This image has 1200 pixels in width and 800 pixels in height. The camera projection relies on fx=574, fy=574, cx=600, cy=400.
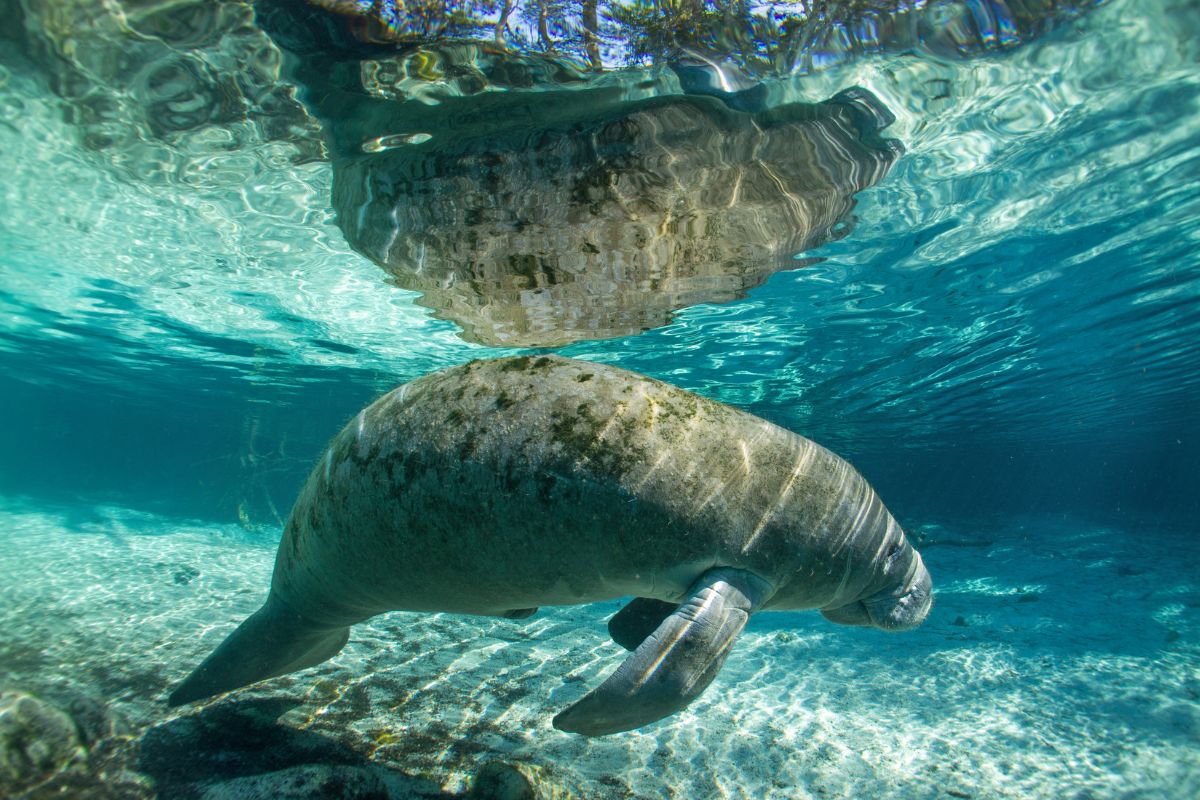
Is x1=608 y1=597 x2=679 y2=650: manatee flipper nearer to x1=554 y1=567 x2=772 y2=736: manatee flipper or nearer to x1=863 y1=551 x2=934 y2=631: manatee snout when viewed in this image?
x1=554 y1=567 x2=772 y2=736: manatee flipper

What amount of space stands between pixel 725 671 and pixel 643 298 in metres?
6.46

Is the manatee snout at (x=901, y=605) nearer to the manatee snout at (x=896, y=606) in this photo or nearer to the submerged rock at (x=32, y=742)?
the manatee snout at (x=896, y=606)

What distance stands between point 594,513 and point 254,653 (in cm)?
304

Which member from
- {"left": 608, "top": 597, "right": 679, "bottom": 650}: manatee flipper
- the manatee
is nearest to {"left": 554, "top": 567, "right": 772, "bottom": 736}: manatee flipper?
the manatee

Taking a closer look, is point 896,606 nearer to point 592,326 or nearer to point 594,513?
point 594,513

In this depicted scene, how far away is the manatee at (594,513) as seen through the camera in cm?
277

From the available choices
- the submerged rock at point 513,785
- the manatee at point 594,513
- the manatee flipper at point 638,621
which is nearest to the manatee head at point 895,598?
the manatee at point 594,513

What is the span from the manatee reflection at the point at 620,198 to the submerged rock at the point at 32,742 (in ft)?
17.9

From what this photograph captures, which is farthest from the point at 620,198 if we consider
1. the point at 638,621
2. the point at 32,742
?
the point at 32,742

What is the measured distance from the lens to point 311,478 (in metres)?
3.71

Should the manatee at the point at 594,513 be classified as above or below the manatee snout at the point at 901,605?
above

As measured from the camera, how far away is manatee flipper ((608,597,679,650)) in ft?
11.9

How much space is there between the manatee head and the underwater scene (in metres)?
0.03

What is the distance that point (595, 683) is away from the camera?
6227mm
